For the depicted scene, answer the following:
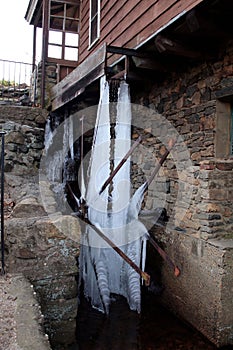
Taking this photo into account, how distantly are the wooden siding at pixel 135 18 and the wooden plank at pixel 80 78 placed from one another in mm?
423

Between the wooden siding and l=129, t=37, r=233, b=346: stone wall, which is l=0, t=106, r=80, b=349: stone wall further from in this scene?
the wooden siding

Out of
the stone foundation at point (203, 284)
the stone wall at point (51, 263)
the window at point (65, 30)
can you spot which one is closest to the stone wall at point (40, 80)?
the window at point (65, 30)

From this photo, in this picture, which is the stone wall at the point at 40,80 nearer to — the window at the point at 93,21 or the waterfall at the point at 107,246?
the window at the point at 93,21

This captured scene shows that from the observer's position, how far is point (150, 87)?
5156mm

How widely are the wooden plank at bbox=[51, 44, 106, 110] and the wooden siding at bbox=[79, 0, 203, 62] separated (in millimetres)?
423

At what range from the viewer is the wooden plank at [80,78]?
455 cm

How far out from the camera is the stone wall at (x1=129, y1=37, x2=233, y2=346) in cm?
351

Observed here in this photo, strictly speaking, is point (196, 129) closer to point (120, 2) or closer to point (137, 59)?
point (137, 59)

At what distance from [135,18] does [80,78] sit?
133 cm

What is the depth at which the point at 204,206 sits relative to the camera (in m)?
3.78

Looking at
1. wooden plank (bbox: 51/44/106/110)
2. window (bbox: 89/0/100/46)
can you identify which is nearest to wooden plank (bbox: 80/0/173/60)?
wooden plank (bbox: 51/44/106/110)

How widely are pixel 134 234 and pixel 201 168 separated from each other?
4.23 feet

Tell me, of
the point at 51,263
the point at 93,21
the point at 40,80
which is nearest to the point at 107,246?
the point at 51,263

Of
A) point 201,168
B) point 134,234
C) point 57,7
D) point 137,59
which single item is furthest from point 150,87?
point 57,7
